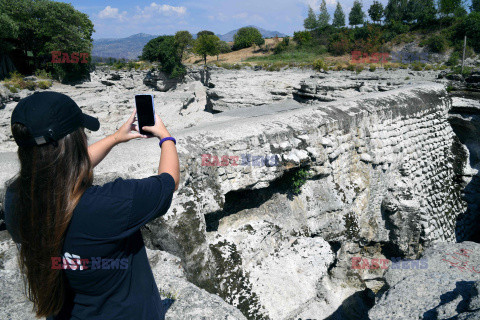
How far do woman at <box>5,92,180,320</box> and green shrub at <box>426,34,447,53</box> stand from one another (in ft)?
108

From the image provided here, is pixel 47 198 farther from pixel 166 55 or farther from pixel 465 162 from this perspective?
pixel 166 55

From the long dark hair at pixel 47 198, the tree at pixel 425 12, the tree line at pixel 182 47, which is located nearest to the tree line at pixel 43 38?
the tree line at pixel 182 47

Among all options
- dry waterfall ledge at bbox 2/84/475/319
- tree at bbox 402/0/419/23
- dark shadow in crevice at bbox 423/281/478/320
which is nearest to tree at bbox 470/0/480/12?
tree at bbox 402/0/419/23

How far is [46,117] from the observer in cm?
123

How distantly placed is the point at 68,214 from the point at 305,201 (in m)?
5.44

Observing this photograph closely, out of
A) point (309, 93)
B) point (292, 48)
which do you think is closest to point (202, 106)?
point (309, 93)

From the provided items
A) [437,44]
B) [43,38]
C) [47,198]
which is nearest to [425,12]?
[437,44]

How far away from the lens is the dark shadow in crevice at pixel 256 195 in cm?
579

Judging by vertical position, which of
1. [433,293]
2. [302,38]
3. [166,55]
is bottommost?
[433,293]

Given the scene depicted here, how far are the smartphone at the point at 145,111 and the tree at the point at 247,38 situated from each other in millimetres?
48492

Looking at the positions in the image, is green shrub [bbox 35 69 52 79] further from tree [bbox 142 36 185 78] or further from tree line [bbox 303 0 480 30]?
tree line [bbox 303 0 480 30]

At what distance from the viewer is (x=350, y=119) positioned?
22.4 feet

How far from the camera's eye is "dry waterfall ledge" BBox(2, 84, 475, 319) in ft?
15.6

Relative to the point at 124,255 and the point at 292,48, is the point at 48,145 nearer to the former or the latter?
the point at 124,255
